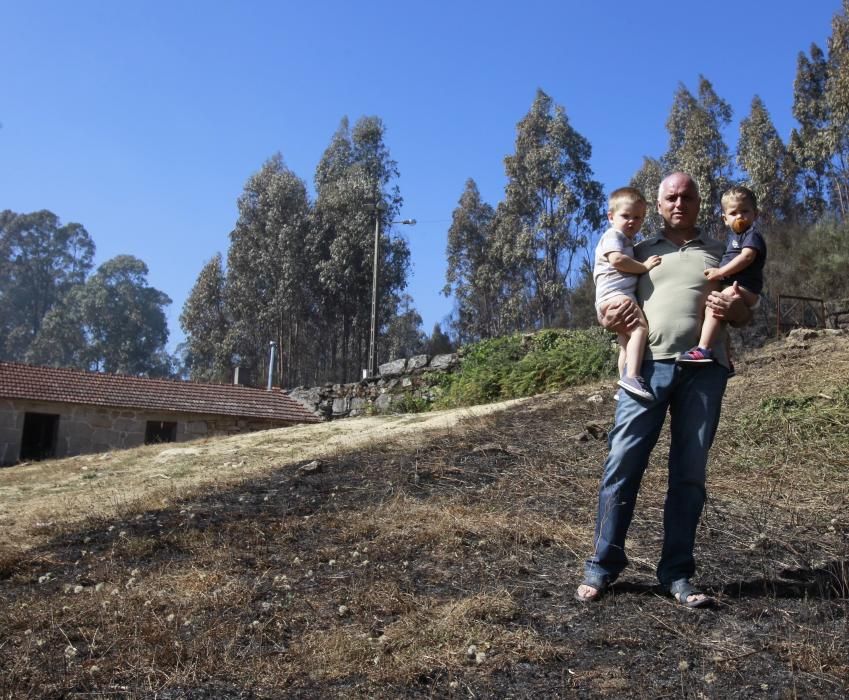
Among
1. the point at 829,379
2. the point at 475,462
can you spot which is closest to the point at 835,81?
the point at 829,379

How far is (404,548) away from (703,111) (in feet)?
118

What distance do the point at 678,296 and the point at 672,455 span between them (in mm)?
629

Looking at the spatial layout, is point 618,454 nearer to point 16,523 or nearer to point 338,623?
point 338,623

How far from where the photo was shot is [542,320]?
31953 mm

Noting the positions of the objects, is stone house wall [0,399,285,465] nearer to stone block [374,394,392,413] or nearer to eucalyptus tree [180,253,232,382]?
stone block [374,394,392,413]

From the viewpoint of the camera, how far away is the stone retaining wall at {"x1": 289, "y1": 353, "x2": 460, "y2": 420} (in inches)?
594

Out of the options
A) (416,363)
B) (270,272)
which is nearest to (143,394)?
(416,363)

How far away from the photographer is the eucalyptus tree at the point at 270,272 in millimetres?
32875

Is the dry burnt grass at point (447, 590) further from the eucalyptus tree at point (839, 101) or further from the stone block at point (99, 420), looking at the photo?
the eucalyptus tree at point (839, 101)

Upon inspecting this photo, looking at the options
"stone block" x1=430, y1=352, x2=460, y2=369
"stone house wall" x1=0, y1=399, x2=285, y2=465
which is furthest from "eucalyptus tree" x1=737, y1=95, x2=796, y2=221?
"stone house wall" x1=0, y1=399, x2=285, y2=465

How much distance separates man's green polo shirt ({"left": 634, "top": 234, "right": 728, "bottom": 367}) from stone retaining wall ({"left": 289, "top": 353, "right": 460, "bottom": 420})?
11.6 meters

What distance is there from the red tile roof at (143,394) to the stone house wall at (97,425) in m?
0.21

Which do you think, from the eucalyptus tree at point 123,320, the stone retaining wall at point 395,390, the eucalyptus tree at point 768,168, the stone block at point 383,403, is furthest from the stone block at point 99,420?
the eucalyptus tree at point 123,320

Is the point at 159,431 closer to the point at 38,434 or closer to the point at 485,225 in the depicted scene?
the point at 38,434
